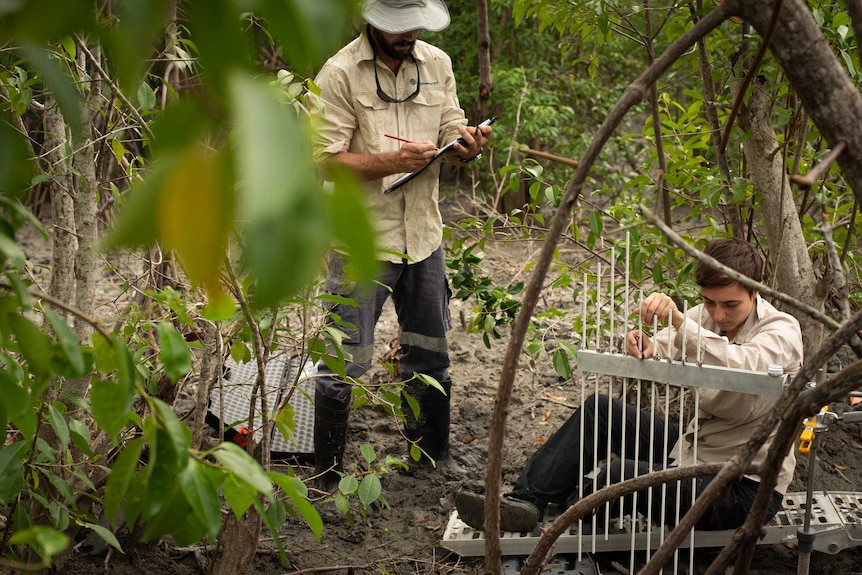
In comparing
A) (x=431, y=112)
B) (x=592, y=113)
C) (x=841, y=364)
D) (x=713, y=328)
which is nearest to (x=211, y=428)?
(x=431, y=112)

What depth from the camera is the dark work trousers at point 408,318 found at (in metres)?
3.40

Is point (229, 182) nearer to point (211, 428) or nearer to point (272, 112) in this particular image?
point (272, 112)

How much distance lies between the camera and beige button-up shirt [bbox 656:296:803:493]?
256 centimetres

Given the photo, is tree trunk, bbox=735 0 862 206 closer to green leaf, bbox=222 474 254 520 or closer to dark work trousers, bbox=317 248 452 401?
green leaf, bbox=222 474 254 520

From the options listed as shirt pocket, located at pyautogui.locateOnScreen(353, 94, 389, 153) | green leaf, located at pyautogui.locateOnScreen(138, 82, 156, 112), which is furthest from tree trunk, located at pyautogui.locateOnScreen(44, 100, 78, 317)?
shirt pocket, located at pyautogui.locateOnScreen(353, 94, 389, 153)

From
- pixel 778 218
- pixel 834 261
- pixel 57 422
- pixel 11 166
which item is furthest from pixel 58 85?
pixel 778 218

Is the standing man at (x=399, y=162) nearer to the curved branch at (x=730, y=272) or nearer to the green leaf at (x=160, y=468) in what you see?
the curved branch at (x=730, y=272)

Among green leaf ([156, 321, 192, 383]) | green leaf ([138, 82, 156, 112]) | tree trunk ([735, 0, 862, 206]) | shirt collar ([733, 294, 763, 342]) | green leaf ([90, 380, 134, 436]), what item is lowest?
green leaf ([90, 380, 134, 436])

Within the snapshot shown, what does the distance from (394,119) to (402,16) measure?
38cm

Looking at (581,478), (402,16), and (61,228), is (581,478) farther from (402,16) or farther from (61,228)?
(402,16)

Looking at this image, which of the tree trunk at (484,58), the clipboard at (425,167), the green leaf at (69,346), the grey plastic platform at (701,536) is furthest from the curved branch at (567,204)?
the tree trunk at (484,58)

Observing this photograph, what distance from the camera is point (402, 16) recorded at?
335cm

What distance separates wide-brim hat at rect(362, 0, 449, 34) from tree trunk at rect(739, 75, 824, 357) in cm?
117

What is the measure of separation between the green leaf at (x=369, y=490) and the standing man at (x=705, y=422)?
50cm
